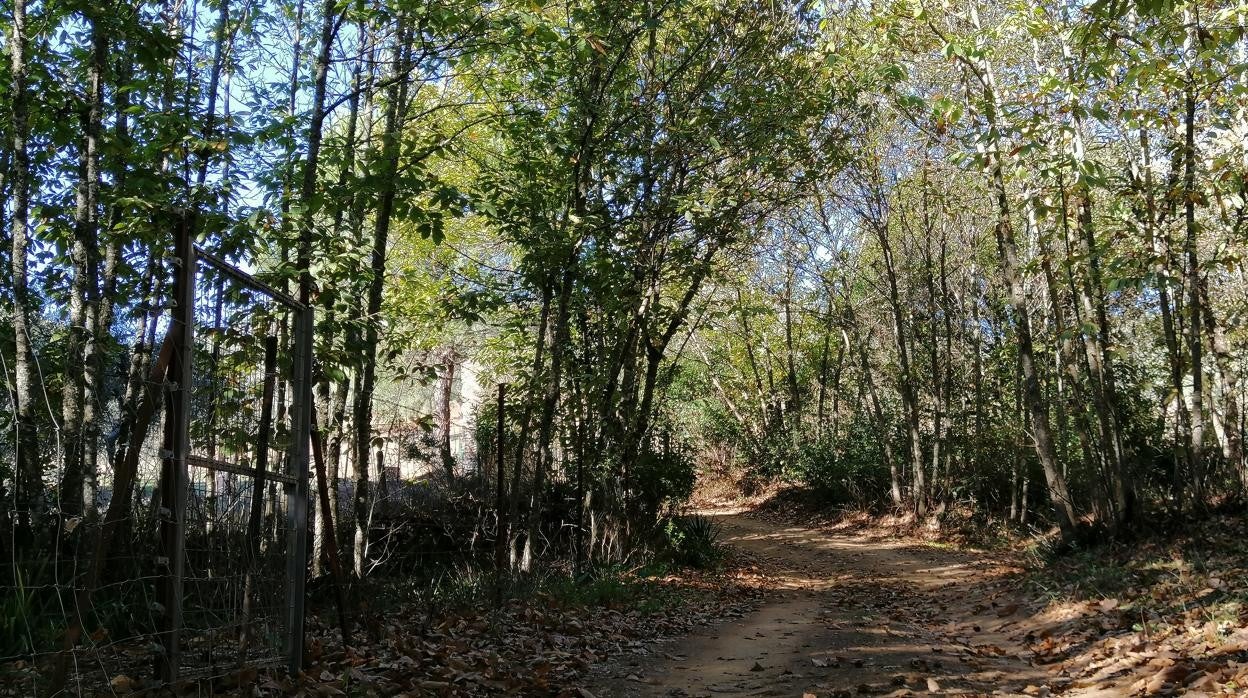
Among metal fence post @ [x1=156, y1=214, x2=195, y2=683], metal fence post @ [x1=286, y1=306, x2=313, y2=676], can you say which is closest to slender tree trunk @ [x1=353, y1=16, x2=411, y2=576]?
metal fence post @ [x1=286, y1=306, x2=313, y2=676]

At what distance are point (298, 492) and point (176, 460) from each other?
154cm

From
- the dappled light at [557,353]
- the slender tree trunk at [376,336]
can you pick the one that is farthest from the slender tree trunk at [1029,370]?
the slender tree trunk at [376,336]

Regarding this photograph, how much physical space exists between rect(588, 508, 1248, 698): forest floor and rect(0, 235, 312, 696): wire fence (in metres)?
2.53

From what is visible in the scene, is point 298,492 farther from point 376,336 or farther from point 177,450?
point 376,336

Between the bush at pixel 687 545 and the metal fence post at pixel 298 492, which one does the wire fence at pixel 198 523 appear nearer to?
the metal fence post at pixel 298 492

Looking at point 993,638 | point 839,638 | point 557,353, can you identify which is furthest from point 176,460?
point 993,638

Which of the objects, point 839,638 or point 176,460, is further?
point 839,638

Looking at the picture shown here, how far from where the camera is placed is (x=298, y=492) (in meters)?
5.93

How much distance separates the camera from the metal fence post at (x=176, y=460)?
4.38m

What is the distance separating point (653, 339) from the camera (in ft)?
47.0

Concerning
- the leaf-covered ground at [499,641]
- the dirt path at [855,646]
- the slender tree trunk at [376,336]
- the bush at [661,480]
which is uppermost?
the slender tree trunk at [376,336]

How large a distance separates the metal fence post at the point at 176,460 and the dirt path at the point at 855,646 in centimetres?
302

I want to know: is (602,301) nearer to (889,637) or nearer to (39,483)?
(889,637)

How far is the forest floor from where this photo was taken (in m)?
6.29
